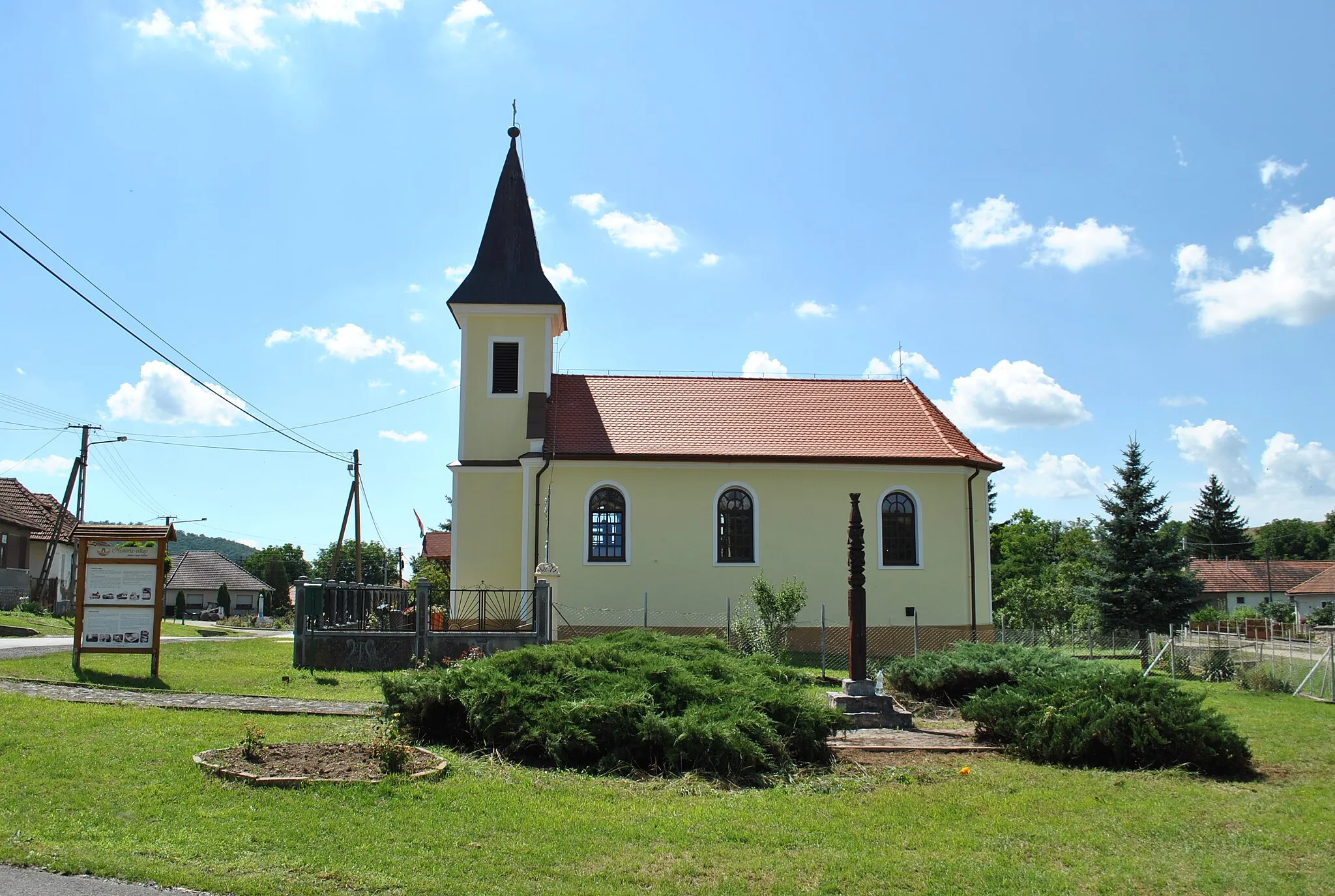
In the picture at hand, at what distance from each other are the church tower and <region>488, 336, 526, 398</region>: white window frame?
2 centimetres

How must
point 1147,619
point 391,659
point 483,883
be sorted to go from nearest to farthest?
point 483,883 → point 391,659 → point 1147,619

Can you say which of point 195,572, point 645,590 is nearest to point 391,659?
point 645,590

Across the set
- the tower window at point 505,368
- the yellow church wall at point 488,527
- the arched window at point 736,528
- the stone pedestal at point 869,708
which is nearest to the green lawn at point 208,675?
the yellow church wall at point 488,527

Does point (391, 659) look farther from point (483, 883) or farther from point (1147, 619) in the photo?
point (1147, 619)

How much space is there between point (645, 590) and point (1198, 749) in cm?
1525

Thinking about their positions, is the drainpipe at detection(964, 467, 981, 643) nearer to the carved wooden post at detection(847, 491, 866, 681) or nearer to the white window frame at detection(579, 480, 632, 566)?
the white window frame at detection(579, 480, 632, 566)

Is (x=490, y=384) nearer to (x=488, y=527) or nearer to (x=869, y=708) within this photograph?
(x=488, y=527)

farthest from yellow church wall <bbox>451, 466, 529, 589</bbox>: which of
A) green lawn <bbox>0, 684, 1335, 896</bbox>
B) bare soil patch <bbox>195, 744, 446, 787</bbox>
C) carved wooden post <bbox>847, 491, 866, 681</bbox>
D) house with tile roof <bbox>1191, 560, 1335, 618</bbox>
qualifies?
house with tile roof <bbox>1191, 560, 1335, 618</bbox>

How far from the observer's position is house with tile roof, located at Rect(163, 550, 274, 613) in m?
71.9

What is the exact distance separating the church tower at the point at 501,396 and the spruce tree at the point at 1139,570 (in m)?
19.7

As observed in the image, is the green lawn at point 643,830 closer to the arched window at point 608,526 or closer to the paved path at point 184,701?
the paved path at point 184,701

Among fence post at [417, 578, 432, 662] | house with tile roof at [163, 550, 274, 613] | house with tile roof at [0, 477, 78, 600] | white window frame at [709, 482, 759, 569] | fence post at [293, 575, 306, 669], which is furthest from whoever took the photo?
house with tile roof at [163, 550, 274, 613]

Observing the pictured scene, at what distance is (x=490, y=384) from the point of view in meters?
25.7

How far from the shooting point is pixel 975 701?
11766 mm
